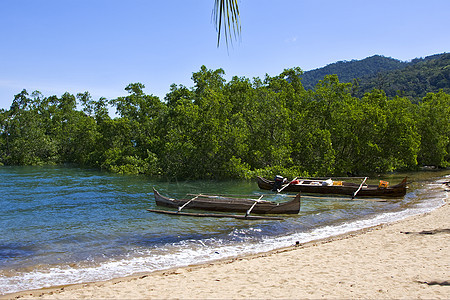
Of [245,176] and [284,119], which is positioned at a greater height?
[284,119]

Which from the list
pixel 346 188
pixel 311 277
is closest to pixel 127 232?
pixel 311 277

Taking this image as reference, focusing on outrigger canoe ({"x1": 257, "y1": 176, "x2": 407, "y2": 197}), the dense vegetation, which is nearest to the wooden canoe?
outrigger canoe ({"x1": 257, "y1": 176, "x2": 407, "y2": 197})

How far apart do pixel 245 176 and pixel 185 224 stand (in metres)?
16.2

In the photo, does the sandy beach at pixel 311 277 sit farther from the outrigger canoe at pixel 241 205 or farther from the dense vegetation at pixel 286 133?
the dense vegetation at pixel 286 133

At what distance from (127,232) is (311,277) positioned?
27.7ft

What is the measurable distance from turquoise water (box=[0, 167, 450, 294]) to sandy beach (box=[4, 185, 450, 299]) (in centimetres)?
125

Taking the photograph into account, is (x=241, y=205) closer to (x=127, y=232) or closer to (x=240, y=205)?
(x=240, y=205)

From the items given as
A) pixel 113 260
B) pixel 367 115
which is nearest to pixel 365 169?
pixel 367 115

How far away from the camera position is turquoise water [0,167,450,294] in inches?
381

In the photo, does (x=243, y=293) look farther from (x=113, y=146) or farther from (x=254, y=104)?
(x=113, y=146)

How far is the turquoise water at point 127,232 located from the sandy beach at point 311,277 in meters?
1.25

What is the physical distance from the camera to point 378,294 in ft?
20.5

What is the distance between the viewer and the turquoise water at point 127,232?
967 cm

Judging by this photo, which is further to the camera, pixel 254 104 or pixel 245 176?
pixel 254 104
